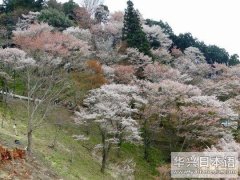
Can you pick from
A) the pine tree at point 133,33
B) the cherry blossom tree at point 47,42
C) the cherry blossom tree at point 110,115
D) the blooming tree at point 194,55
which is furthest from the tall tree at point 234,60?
the cherry blossom tree at point 110,115

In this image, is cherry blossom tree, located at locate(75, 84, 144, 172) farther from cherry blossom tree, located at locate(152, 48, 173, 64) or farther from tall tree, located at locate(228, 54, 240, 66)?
tall tree, located at locate(228, 54, 240, 66)

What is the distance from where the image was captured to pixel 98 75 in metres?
33.2

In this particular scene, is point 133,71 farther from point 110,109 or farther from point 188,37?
point 188,37

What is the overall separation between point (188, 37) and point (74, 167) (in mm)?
40345

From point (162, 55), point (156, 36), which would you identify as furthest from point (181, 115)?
point (156, 36)

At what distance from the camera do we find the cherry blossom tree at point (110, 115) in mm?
26000

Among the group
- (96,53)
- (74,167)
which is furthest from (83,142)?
(96,53)

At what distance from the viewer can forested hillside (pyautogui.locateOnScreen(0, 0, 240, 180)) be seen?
2505 centimetres

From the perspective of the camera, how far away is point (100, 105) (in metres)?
26.3

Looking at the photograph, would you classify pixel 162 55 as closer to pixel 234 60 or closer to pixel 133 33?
pixel 133 33

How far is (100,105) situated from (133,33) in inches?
730

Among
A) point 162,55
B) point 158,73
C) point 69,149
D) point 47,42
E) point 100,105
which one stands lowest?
point 69,149

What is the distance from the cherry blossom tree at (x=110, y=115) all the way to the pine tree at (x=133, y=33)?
46.6ft

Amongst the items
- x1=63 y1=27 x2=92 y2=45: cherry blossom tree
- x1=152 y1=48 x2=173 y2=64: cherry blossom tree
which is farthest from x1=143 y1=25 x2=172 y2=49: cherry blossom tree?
x1=63 y1=27 x2=92 y2=45: cherry blossom tree
